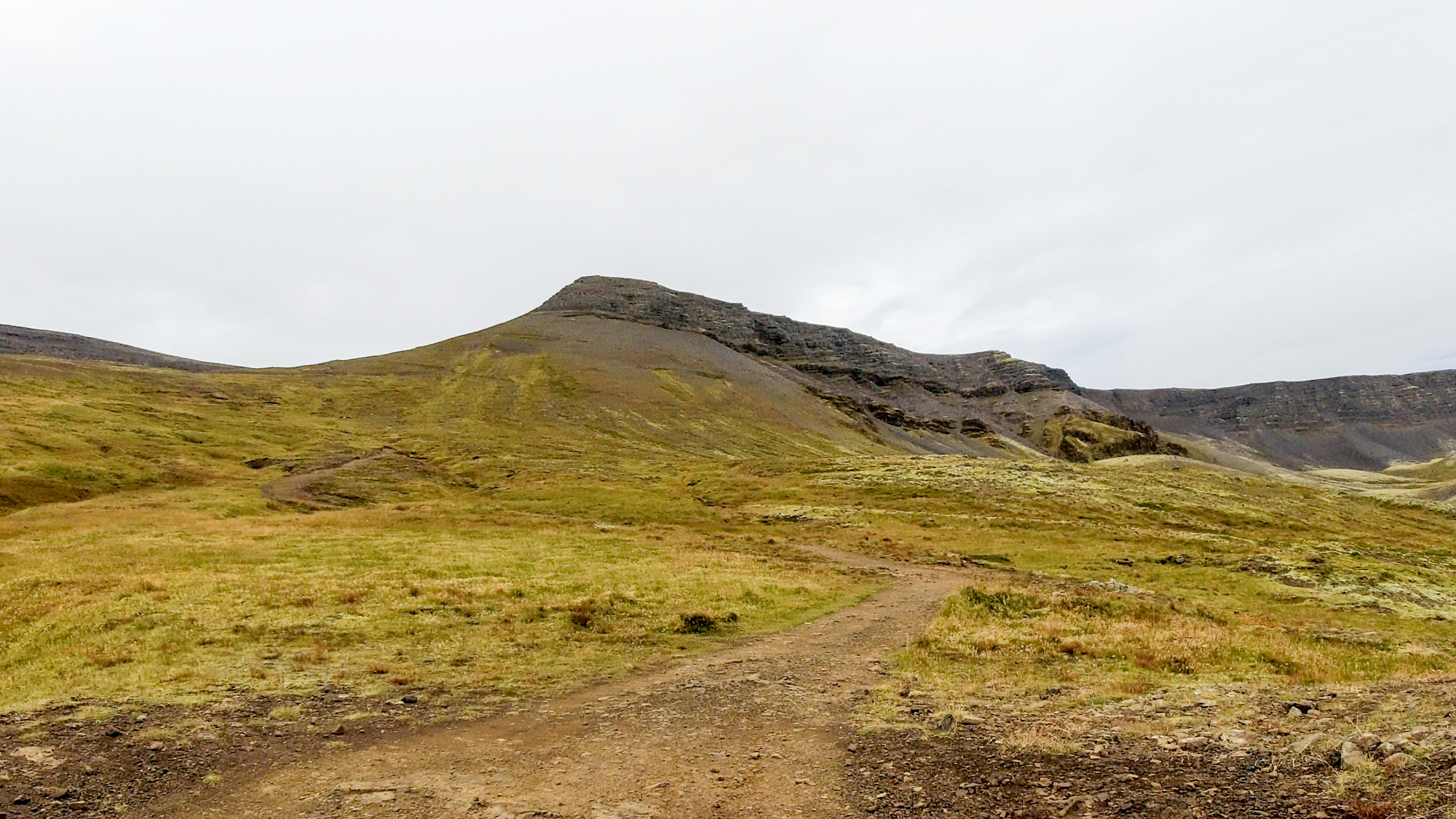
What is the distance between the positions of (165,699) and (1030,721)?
18505 mm

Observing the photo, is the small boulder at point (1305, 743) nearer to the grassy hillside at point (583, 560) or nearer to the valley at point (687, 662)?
the valley at point (687, 662)

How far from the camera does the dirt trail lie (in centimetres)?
1143

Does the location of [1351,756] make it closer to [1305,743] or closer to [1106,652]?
[1305,743]

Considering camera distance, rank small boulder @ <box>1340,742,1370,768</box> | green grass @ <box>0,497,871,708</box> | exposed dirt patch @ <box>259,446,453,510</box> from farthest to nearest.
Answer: exposed dirt patch @ <box>259,446,453,510</box> < green grass @ <box>0,497,871,708</box> < small boulder @ <box>1340,742,1370,768</box>

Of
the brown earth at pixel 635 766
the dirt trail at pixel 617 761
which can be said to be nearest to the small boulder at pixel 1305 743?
the brown earth at pixel 635 766

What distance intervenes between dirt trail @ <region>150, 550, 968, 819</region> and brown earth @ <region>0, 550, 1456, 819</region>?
5cm

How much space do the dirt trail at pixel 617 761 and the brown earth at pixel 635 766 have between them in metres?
0.05

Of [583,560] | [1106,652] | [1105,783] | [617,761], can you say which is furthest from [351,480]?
[1105,783]

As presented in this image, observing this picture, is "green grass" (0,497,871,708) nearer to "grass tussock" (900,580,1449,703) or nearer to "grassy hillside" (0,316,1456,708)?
"grassy hillside" (0,316,1456,708)

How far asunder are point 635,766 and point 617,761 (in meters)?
0.43

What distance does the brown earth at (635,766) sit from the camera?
10625mm

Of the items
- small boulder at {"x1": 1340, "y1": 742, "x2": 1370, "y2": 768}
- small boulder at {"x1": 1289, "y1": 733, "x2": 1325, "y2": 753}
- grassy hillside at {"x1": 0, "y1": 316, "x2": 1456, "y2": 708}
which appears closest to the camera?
small boulder at {"x1": 1340, "y1": 742, "x2": 1370, "y2": 768}

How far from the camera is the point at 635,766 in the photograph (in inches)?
512

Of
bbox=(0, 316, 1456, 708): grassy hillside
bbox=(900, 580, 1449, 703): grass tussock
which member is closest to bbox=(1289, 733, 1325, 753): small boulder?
bbox=(900, 580, 1449, 703): grass tussock
